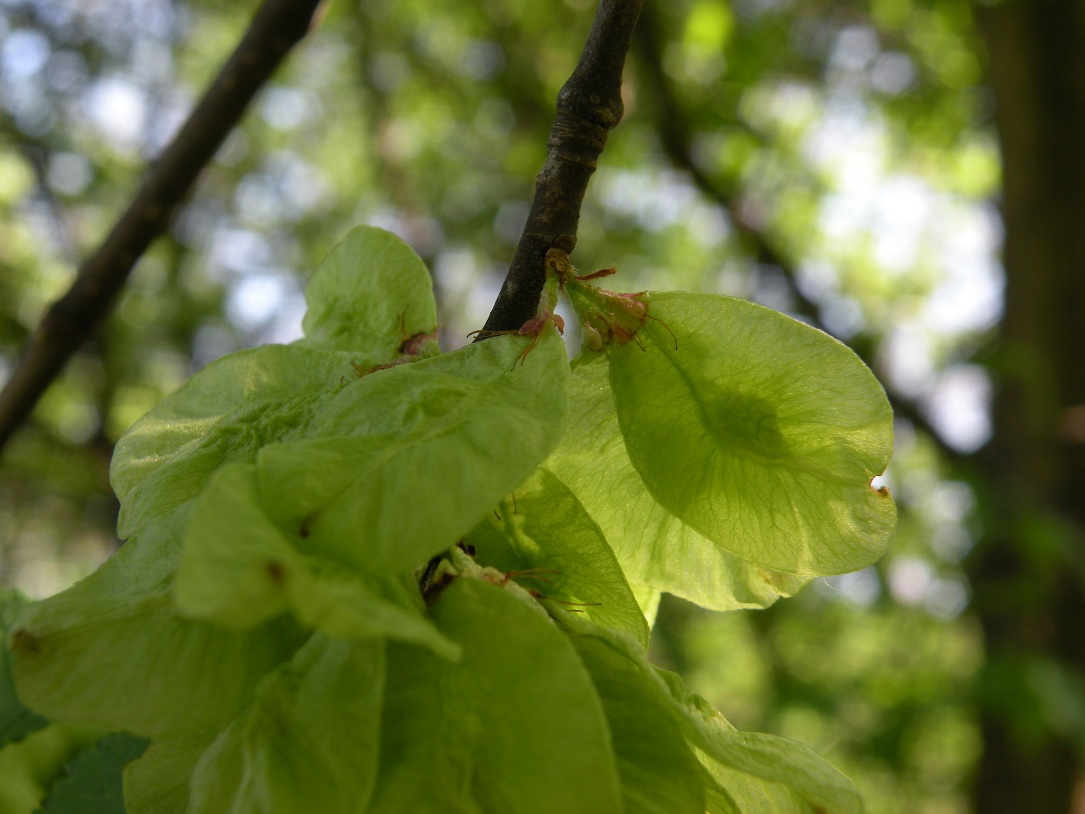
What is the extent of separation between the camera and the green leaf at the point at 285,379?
58 cm

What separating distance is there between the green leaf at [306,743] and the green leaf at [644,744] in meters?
0.13

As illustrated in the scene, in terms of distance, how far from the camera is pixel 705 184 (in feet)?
8.96

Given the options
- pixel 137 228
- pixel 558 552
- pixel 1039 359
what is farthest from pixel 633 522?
pixel 1039 359

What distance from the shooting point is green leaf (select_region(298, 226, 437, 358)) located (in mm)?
749

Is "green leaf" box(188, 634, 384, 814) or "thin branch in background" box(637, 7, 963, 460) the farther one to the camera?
"thin branch in background" box(637, 7, 963, 460)

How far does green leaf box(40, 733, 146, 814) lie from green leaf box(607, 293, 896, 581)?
0.44 metres

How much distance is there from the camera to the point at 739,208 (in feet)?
10.7

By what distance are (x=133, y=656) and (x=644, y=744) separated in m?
0.27

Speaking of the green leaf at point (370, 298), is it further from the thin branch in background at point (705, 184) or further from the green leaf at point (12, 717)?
the thin branch in background at point (705, 184)

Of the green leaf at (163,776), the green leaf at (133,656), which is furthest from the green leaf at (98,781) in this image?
the green leaf at (133,656)

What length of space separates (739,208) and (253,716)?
9.94ft

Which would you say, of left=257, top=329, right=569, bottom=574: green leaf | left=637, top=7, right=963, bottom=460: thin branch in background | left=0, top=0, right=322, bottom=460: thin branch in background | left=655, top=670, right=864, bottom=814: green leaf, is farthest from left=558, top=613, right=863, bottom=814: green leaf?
left=637, top=7, right=963, bottom=460: thin branch in background

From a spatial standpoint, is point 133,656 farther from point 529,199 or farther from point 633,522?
point 529,199

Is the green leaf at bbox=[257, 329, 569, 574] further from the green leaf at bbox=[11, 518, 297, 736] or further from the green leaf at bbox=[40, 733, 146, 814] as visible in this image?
the green leaf at bbox=[40, 733, 146, 814]
